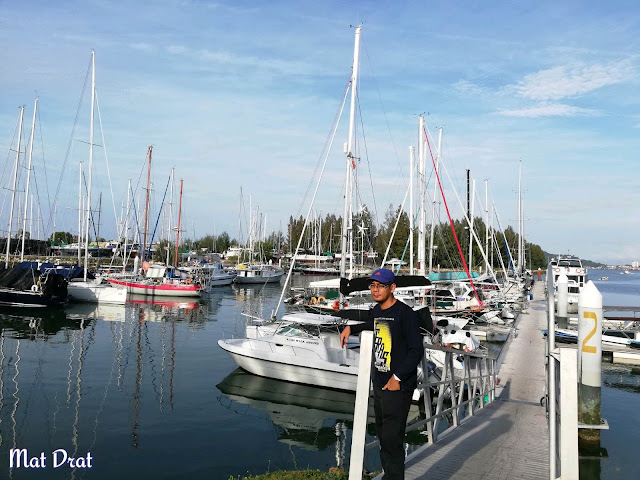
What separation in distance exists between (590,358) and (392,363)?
8.52 m

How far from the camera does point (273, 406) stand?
15406 millimetres

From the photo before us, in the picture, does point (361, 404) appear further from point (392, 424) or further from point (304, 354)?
point (304, 354)

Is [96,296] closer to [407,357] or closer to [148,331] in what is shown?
[148,331]

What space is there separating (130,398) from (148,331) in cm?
1352

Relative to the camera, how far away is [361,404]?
471cm

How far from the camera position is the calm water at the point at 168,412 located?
11.0m

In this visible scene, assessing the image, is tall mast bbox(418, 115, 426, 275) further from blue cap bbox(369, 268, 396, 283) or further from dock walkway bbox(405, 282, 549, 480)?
blue cap bbox(369, 268, 396, 283)

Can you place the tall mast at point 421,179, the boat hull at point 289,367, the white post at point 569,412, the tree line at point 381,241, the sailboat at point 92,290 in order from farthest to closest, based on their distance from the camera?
the tree line at point 381,241 → the sailboat at point 92,290 → the tall mast at point 421,179 → the boat hull at point 289,367 → the white post at point 569,412

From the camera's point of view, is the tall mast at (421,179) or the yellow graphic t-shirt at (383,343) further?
the tall mast at (421,179)

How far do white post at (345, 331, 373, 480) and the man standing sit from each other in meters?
0.37

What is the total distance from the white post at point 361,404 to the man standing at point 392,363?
0.37 metres

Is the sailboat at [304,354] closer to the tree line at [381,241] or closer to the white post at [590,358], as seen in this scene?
the white post at [590,358]

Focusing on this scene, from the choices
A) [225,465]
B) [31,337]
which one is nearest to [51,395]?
[225,465]

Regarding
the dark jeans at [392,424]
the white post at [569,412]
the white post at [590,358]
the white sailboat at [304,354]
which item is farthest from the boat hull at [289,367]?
the white post at [569,412]
